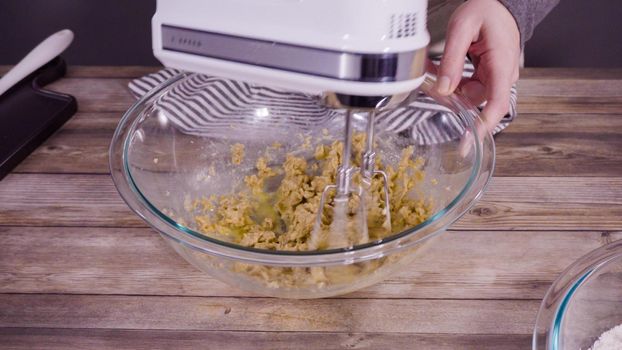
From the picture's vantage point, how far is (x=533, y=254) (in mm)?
854

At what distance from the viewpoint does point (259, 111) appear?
3.19ft

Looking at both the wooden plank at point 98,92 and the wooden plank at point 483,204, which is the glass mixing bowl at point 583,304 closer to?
the wooden plank at point 483,204

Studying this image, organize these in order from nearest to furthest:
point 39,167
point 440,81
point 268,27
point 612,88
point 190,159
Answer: point 268,27 → point 440,81 → point 190,159 → point 39,167 → point 612,88

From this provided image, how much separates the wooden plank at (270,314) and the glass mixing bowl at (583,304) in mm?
92

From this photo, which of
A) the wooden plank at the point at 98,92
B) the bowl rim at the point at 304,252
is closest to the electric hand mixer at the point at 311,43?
the bowl rim at the point at 304,252

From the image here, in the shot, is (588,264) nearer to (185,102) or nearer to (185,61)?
(185,61)

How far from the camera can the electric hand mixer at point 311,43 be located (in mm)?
536

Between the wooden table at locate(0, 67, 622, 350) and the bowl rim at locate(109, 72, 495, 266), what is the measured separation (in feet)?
0.54

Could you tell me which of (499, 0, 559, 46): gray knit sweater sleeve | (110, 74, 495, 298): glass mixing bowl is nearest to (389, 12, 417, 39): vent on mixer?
(110, 74, 495, 298): glass mixing bowl

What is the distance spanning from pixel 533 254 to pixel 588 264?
0.19m

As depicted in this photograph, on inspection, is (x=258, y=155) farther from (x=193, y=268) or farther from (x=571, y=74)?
(x=571, y=74)

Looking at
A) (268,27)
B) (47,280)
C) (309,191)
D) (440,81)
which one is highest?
(268,27)

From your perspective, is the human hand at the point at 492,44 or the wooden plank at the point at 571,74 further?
the wooden plank at the point at 571,74

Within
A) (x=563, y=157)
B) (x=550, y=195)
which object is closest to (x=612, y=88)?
(x=563, y=157)
